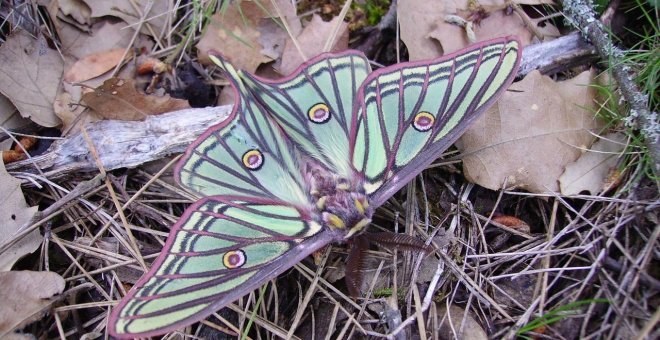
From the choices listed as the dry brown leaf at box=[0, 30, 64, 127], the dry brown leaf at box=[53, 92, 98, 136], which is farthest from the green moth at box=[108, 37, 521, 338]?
the dry brown leaf at box=[0, 30, 64, 127]

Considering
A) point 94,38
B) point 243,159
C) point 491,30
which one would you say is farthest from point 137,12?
point 491,30

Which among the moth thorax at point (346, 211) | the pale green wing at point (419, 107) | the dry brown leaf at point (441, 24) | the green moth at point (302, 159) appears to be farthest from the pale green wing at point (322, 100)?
the dry brown leaf at point (441, 24)

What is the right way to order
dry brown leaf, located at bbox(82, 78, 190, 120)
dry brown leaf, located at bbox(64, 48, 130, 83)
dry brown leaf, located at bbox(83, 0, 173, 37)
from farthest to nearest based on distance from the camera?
dry brown leaf, located at bbox(83, 0, 173, 37) < dry brown leaf, located at bbox(64, 48, 130, 83) < dry brown leaf, located at bbox(82, 78, 190, 120)

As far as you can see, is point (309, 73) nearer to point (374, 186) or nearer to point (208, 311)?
point (374, 186)

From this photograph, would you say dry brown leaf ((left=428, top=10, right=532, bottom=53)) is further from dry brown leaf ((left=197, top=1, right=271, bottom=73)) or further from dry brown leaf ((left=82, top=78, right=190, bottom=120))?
dry brown leaf ((left=82, top=78, right=190, bottom=120))

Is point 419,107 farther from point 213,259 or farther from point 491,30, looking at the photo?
point 213,259

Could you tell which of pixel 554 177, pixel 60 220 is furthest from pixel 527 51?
pixel 60 220
